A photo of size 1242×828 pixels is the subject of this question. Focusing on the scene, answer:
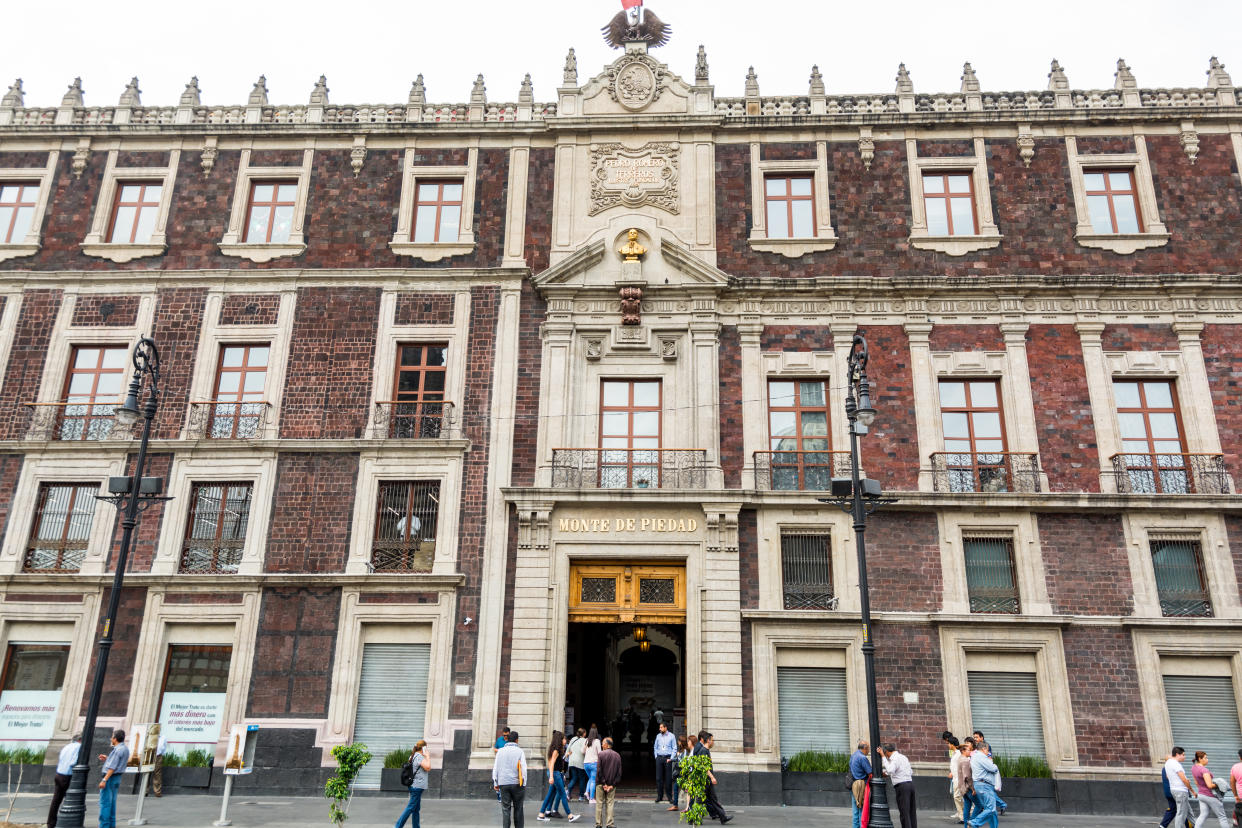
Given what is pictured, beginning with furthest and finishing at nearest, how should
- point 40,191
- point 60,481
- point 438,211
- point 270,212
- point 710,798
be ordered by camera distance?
point 40,191
point 270,212
point 438,211
point 60,481
point 710,798

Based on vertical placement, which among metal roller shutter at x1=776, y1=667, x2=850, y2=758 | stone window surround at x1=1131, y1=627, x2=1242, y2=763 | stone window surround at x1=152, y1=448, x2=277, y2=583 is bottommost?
metal roller shutter at x1=776, y1=667, x2=850, y2=758

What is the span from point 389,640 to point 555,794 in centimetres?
555

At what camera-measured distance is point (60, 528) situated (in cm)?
2048

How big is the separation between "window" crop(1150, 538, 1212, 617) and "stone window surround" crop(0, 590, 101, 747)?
23892 mm

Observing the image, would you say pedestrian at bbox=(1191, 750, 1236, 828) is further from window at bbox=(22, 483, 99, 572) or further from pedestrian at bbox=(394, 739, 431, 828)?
window at bbox=(22, 483, 99, 572)

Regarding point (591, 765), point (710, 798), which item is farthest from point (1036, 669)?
point (591, 765)

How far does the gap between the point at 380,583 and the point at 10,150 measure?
1652cm

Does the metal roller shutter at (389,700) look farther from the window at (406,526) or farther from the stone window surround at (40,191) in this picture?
the stone window surround at (40,191)

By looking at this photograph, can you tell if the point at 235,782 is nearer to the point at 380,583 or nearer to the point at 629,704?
the point at 380,583

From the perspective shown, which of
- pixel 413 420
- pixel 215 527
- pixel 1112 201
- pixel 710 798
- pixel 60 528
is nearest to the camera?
pixel 710 798

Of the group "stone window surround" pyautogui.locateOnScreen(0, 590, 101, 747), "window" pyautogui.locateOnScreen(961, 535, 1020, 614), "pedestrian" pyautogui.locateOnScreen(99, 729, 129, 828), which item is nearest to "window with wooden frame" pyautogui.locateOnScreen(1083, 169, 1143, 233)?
"window" pyautogui.locateOnScreen(961, 535, 1020, 614)

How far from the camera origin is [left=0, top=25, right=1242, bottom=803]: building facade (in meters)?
18.6

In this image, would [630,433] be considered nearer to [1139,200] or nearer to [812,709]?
[812,709]

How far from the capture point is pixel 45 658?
19.7 m
